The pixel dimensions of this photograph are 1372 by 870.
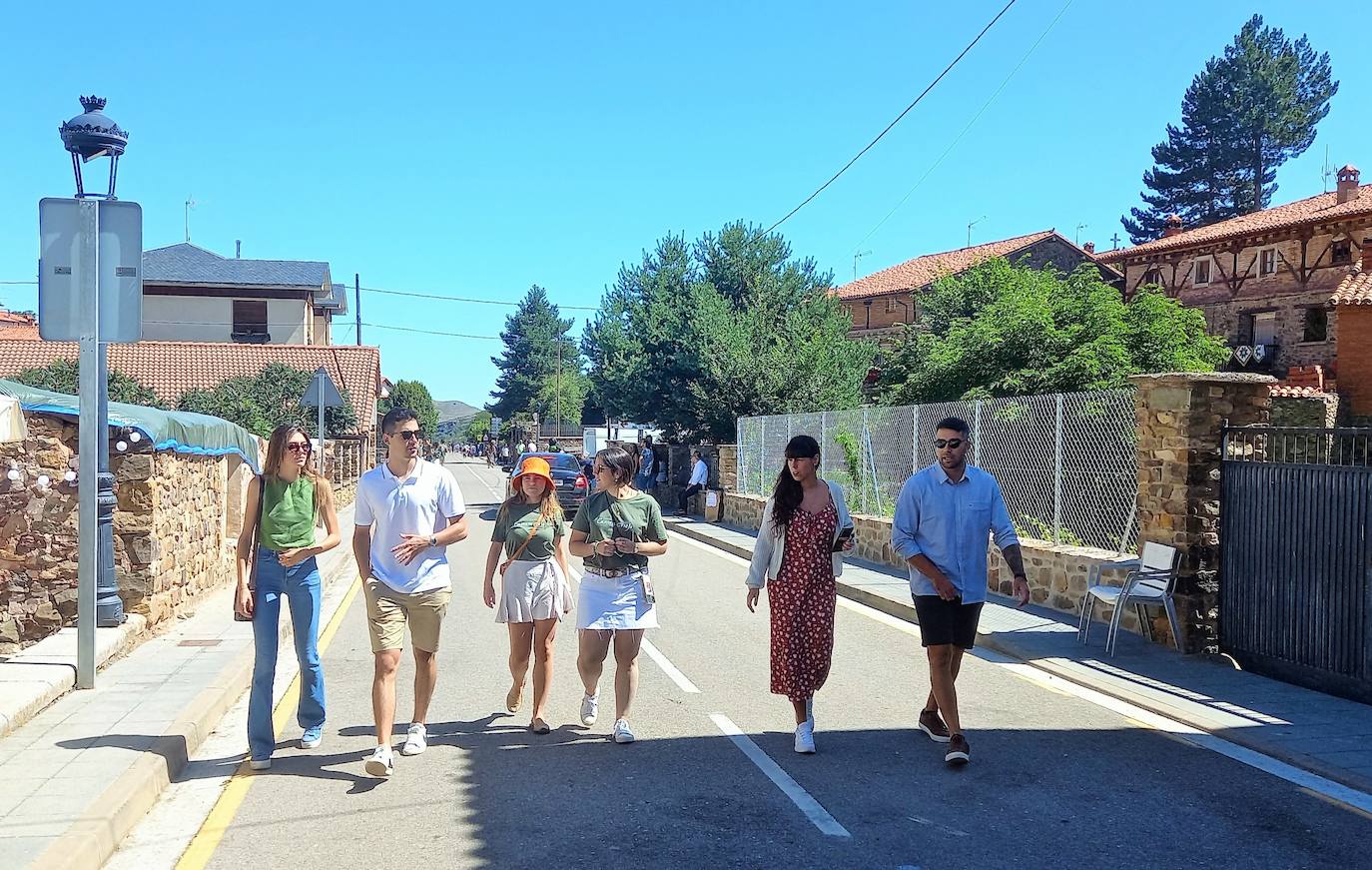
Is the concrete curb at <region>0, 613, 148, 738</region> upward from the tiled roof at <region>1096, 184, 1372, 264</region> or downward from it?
downward

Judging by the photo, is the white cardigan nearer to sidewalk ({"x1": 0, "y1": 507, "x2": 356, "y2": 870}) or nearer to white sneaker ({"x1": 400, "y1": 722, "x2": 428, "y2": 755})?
white sneaker ({"x1": 400, "y1": 722, "x2": 428, "y2": 755})

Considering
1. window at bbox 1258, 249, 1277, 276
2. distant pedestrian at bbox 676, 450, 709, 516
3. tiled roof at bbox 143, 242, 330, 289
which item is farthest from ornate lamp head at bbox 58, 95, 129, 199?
window at bbox 1258, 249, 1277, 276

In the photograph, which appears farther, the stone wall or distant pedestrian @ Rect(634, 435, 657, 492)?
distant pedestrian @ Rect(634, 435, 657, 492)

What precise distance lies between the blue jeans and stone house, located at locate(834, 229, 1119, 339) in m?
50.3

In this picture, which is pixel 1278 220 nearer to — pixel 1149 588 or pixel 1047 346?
pixel 1047 346

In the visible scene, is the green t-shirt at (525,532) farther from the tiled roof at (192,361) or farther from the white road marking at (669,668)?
the tiled roof at (192,361)

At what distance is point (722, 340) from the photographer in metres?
32.0

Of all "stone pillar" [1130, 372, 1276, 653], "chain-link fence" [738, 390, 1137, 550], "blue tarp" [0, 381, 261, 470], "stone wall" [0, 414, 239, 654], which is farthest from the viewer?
"chain-link fence" [738, 390, 1137, 550]

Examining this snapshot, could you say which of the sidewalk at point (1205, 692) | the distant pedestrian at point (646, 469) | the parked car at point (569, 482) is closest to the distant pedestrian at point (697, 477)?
the distant pedestrian at point (646, 469)

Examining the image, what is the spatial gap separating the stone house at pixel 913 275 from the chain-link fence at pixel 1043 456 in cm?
3843

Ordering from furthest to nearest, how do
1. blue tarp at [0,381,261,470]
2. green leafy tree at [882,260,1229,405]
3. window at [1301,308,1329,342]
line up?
window at [1301,308,1329,342] → green leafy tree at [882,260,1229,405] → blue tarp at [0,381,261,470]

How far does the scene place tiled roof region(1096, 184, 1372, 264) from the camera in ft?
135

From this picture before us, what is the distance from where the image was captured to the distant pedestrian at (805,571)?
6355 millimetres

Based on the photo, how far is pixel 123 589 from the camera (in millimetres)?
9820
